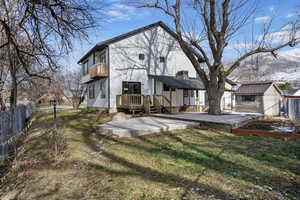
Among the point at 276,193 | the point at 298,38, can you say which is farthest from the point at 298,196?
the point at 298,38

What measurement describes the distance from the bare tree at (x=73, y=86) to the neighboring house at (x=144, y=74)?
498cm

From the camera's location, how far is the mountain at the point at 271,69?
2984cm

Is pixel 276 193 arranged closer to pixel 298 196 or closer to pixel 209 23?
pixel 298 196

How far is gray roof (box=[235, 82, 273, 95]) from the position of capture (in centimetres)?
1758

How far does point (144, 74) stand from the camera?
54.2 feet

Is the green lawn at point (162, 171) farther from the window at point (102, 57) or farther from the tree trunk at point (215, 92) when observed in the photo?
the window at point (102, 57)

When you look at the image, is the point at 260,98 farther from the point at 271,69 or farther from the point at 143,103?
the point at 271,69

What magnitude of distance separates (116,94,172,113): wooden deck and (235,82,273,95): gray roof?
8.89 meters

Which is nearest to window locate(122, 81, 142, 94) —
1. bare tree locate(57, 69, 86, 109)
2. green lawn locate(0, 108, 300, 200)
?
bare tree locate(57, 69, 86, 109)

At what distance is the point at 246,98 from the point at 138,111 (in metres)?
11.5

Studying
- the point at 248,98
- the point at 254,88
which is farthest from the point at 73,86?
the point at 254,88

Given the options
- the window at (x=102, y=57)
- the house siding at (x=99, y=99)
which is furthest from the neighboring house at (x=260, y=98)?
the window at (x=102, y=57)

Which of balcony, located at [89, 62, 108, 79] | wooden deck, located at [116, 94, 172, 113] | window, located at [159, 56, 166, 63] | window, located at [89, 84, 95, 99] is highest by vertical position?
window, located at [159, 56, 166, 63]

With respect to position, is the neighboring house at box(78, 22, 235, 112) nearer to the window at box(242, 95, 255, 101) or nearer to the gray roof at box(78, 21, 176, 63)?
the gray roof at box(78, 21, 176, 63)
